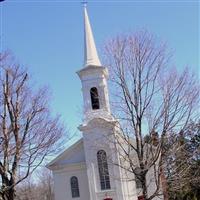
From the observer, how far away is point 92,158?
33875 mm

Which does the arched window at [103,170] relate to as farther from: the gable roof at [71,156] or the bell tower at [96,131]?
the gable roof at [71,156]

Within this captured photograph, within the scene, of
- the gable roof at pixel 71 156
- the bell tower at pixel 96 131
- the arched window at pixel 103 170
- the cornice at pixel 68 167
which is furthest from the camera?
the gable roof at pixel 71 156

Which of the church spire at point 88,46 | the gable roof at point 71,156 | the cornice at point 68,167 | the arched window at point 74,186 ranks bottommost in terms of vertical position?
the arched window at point 74,186

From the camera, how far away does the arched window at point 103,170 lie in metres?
33.5

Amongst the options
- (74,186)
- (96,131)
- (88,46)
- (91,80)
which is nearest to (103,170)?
(96,131)

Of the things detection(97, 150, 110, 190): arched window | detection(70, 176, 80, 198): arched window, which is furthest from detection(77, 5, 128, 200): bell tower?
detection(70, 176, 80, 198): arched window

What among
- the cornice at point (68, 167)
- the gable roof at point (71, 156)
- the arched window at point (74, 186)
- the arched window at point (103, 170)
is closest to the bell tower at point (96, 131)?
the arched window at point (103, 170)

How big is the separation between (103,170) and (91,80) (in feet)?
23.7

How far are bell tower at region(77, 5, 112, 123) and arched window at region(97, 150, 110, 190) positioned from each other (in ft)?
9.55

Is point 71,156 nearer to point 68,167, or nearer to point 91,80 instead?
point 68,167

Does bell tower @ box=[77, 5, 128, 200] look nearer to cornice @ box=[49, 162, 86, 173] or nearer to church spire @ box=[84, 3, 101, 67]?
church spire @ box=[84, 3, 101, 67]

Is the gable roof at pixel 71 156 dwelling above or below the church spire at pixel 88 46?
below

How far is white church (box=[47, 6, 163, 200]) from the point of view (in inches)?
1296

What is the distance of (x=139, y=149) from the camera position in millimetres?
20781
